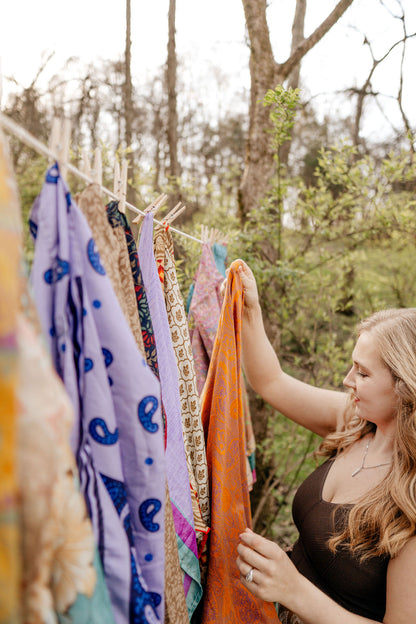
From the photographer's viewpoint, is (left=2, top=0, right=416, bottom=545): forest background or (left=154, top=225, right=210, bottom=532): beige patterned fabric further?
(left=2, top=0, right=416, bottom=545): forest background

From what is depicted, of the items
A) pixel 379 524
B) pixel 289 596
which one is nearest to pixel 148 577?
pixel 289 596

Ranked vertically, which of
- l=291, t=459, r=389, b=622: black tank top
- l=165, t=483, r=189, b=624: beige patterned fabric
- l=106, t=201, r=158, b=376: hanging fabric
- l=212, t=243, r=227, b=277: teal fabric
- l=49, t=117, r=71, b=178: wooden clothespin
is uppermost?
l=49, t=117, r=71, b=178: wooden clothespin

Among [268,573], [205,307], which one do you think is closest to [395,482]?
[268,573]

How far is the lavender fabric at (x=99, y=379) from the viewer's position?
644 millimetres

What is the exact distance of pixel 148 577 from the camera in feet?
2.40

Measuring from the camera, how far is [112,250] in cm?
77

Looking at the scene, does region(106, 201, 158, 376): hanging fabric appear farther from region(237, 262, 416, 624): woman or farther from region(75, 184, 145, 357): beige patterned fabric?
region(237, 262, 416, 624): woman

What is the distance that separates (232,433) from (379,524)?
1.44 ft

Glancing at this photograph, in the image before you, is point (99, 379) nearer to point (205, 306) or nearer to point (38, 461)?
point (38, 461)

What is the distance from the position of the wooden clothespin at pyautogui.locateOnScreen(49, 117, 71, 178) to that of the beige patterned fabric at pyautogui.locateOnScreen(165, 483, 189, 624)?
0.62 m

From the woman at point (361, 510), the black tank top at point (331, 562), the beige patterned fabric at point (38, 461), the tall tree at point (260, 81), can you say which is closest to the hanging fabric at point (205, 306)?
the woman at point (361, 510)

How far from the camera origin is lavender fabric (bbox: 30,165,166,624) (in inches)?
25.4

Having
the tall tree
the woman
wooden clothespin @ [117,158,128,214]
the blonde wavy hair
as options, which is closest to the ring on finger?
the woman

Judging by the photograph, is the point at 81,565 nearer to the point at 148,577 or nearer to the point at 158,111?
the point at 148,577
